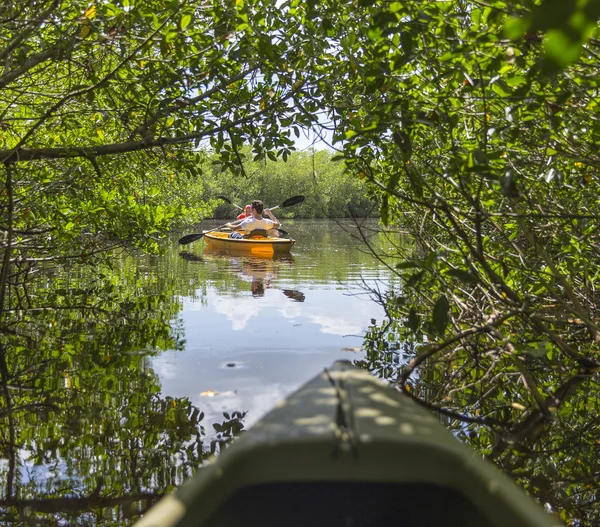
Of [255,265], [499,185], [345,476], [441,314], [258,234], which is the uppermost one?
[499,185]

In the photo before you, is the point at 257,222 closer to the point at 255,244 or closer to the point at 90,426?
the point at 255,244

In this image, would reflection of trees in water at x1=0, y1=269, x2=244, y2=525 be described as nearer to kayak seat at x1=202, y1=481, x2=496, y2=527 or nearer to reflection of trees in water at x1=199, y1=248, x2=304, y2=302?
kayak seat at x1=202, y1=481, x2=496, y2=527

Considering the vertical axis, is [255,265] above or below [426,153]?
below

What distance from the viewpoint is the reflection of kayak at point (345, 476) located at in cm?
223

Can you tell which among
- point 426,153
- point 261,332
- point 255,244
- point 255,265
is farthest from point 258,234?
point 426,153

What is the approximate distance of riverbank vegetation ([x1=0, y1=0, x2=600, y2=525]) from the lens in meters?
3.63

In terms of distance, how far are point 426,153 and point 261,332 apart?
4.18m

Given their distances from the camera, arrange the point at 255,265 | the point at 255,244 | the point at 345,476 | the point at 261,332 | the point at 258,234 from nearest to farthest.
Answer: the point at 345,476 < the point at 261,332 < the point at 255,265 < the point at 255,244 < the point at 258,234

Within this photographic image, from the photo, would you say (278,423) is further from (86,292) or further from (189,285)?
(189,285)

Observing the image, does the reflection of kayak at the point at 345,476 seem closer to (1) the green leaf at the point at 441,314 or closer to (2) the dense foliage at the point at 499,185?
(1) the green leaf at the point at 441,314

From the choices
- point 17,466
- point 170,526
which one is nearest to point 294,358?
point 17,466

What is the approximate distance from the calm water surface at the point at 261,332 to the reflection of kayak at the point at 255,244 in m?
3.60

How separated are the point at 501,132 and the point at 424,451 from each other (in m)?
2.51

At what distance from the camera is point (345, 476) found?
2305 millimetres
